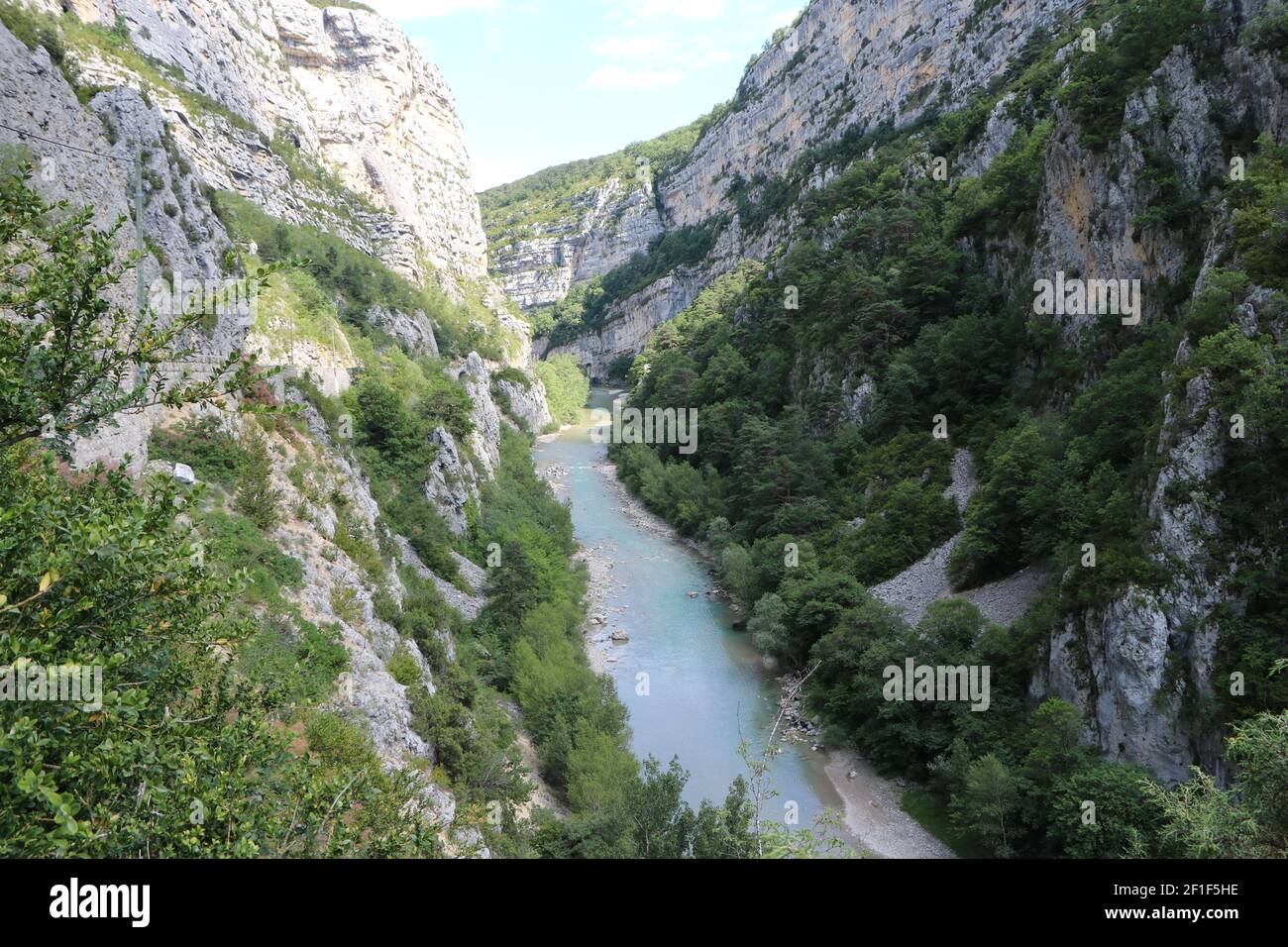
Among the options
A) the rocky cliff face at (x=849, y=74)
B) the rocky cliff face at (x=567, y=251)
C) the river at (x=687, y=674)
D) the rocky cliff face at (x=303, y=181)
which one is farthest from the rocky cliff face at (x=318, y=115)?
the rocky cliff face at (x=567, y=251)

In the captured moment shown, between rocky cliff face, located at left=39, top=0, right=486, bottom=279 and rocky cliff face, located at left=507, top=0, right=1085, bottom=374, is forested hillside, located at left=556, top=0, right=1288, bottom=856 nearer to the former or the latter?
rocky cliff face, located at left=507, top=0, right=1085, bottom=374

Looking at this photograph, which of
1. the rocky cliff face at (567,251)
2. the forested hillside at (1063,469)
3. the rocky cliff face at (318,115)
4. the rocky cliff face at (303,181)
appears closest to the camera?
the rocky cliff face at (303,181)

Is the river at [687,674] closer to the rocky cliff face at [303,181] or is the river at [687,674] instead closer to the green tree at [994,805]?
the green tree at [994,805]

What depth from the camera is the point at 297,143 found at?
6238cm

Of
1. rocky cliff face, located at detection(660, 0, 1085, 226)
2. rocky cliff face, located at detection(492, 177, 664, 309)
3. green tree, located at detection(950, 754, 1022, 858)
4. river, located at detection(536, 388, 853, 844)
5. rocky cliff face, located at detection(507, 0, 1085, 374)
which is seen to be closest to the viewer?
green tree, located at detection(950, 754, 1022, 858)

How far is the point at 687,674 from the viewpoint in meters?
29.5

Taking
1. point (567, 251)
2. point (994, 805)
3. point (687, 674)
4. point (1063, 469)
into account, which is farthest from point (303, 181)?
point (567, 251)

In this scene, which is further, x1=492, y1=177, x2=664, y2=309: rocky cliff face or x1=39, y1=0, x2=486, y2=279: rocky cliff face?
x1=492, y1=177, x2=664, y2=309: rocky cliff face

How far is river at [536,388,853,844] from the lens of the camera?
22938 millimetres

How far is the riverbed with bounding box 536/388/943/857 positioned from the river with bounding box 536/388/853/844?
45mm

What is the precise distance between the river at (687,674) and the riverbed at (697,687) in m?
0.04

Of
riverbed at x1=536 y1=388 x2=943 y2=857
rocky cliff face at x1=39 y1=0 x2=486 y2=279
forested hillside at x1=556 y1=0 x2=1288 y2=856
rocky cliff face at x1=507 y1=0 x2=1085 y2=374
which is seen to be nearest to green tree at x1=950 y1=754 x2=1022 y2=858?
forested hillside at x1=556 y1=0 x2=1288 y2=856

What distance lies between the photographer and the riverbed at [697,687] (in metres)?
21.7
